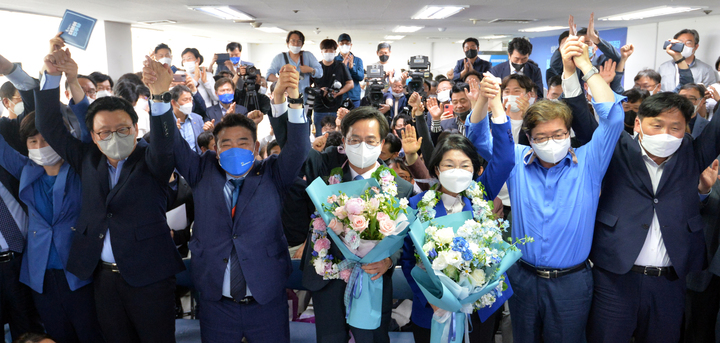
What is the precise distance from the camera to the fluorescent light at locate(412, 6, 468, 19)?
7561 millimetres

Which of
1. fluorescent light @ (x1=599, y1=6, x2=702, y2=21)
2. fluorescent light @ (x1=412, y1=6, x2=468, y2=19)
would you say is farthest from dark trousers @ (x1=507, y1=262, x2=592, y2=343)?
fluorescent light @ (x1=599, y1=6, x2=702, y2=21)

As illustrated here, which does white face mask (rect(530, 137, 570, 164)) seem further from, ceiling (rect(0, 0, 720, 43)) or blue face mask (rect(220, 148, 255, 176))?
ceiling (rect(0, 0, 720, 43))

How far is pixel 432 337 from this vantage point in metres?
2.04

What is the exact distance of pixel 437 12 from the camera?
8.20 metres

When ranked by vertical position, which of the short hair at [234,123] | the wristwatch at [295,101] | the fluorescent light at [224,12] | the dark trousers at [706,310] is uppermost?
the fluorescent light at [224,12]

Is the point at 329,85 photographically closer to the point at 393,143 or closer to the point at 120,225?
the point at 393,143

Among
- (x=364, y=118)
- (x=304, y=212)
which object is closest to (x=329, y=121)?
(x=304, y=212)

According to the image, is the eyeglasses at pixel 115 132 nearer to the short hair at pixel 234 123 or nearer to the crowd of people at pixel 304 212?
the crowd of people at pixel 304 212

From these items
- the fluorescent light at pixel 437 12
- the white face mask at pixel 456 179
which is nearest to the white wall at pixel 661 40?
the fluorescent light at pixel 437 12

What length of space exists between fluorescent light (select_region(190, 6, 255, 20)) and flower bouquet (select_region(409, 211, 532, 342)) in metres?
6.71

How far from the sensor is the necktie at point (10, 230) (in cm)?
251

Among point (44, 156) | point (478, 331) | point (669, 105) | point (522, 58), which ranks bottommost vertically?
point (478, 331)

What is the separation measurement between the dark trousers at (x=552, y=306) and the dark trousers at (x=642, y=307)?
9cm

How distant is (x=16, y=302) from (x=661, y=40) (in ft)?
39.4
